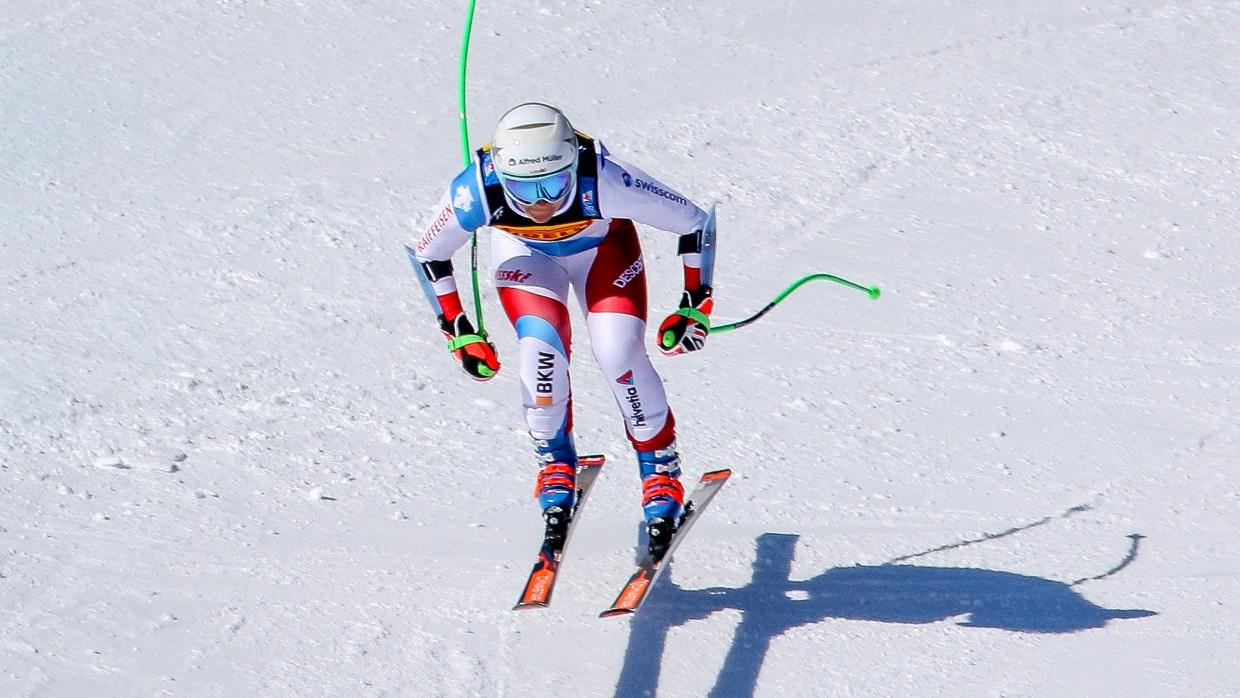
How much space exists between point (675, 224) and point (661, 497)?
1.10 meters

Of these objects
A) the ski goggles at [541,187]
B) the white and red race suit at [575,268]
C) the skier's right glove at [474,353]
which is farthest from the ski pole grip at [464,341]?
the ski goggles at [541,187]

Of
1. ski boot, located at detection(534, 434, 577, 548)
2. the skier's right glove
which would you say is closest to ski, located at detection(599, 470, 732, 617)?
ski boot, located at detection(534, 434, 577, 548)

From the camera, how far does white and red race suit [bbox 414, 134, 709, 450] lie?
5.31 meters

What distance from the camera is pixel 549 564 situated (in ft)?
18.2

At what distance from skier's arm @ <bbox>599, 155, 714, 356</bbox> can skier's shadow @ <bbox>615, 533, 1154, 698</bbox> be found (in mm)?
1181

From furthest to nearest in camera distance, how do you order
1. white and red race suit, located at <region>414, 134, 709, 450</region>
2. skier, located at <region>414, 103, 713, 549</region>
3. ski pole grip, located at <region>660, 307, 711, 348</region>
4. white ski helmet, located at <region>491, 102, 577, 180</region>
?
ski pole grip, located at <region>660, 307, 711, 348</region>
white and red race suit, located at <region>414, 134, 709, 450</region>
skier, located at <region>414, 103, 713, 549</region>
white ski helmet, located at <region>491, 102, 577, 180</region>

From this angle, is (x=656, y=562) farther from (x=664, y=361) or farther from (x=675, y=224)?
(x=664, y=361)

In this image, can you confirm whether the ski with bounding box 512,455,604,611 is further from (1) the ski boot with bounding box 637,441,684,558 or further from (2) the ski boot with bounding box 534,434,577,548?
(1) the ski boot with bounding box 637,441,684,558

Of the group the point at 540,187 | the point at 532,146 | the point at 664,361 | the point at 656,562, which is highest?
the point at 532,146

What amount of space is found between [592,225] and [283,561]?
2121 mm

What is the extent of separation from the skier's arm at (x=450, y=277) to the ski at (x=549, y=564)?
0.73 meters

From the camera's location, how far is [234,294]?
8.42 metres

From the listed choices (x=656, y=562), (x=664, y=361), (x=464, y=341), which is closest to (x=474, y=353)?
(x=464, y=341)

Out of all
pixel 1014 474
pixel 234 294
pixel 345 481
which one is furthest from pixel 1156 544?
pixel 234 294
